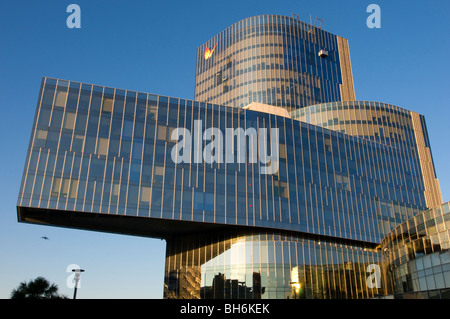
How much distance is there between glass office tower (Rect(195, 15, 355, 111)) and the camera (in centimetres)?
11481

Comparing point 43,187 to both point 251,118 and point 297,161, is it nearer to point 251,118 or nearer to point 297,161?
point 251,118

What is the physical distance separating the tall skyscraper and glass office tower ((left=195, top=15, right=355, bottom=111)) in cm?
3883

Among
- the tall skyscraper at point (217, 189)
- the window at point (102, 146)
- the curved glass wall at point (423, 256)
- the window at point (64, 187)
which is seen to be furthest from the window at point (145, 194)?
the curved glass wall at point (423, 256)

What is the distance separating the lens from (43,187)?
52312 mm

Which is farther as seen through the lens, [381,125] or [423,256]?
[381,125]

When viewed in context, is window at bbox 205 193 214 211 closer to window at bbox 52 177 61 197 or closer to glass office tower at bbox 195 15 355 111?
window at bbox 52 177 61 197

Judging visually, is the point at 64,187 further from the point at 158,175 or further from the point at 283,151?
the point at 283,151

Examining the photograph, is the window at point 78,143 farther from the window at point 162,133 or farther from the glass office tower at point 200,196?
the window at point 162,133

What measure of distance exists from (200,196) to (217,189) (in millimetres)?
3037

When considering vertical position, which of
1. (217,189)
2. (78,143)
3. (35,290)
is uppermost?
(78,143)

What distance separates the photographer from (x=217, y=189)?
60.6 metres

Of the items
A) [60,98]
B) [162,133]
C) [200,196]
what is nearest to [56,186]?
[60,98]

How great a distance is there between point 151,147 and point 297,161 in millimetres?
25089
